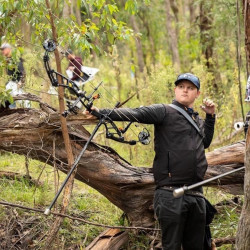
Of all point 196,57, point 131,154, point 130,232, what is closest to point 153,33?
point 196,57

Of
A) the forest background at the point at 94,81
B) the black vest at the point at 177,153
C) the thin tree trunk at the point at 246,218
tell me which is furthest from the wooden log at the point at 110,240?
the thin tree trunk at the point at 246,218

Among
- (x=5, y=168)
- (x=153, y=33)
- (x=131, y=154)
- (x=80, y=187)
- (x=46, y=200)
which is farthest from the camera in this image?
(x=153, y=33)

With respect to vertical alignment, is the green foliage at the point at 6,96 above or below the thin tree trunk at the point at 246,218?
above

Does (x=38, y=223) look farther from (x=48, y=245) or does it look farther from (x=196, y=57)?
(x=196, y=57)

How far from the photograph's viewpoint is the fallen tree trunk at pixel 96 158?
529 centimetres

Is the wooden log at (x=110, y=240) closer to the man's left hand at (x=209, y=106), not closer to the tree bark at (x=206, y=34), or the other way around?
the man's left hand at (x=209, y=106)

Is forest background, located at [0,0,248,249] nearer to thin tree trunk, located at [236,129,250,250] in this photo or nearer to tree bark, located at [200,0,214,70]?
tree bark, located at [200,0,214,70]

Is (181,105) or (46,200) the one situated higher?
(181,105)

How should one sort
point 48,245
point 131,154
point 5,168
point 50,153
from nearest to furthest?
point 48,245 → point 50,153 → point 5,168 → point 131,154

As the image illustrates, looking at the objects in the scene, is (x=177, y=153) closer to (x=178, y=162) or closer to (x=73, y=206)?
(x=178, y=162)

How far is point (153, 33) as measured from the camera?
1593 centimetres

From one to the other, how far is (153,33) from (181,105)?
11595mm

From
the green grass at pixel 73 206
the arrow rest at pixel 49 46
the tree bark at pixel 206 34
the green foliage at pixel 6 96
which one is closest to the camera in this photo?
the arrow rest at pixel 49 46

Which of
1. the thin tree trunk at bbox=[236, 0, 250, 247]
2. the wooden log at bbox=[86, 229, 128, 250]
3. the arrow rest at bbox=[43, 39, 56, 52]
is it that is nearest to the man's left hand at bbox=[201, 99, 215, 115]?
the thin tree trunk at bbox=[236, 0, 250, 247]
